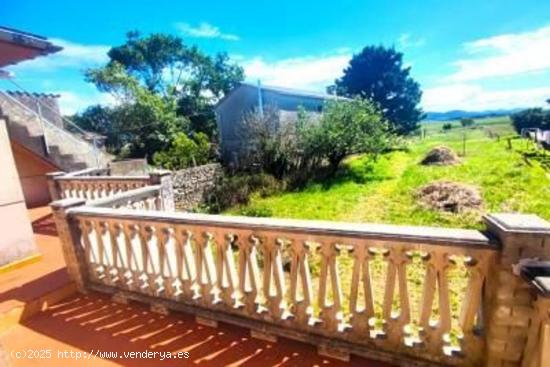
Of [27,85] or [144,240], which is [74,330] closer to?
[144,240]

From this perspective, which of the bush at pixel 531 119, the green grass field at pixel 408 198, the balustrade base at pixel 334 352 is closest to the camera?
the balustrade base at pixel 334 352

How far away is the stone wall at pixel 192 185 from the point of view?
10.4m

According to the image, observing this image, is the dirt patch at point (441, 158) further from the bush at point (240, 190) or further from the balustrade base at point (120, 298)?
the balustrade base at point (120, 298)

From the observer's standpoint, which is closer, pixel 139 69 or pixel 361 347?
pixel 361 347

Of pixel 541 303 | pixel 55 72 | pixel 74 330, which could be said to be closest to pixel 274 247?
pixel 541 303

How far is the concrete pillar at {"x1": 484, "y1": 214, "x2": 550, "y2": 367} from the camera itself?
1573 mm

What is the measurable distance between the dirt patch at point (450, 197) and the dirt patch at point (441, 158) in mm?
4335

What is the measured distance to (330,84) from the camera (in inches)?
1283

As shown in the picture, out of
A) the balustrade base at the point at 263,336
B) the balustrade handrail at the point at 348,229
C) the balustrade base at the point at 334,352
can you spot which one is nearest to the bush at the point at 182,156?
the balustrade handrail at the point at 348,229

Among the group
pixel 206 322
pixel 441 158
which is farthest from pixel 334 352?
pixel 441 158

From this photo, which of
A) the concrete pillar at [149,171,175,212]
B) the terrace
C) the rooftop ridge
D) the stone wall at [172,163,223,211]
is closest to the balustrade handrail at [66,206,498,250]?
the terrace

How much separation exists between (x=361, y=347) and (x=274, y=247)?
37.4 inches

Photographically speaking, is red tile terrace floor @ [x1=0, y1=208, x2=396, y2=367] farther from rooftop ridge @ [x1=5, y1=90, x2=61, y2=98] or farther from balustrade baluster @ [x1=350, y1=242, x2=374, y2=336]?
rooftop ridge @ [x1=5, y1=90, x2=61, y2=98]

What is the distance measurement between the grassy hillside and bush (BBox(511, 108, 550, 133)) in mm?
15463
